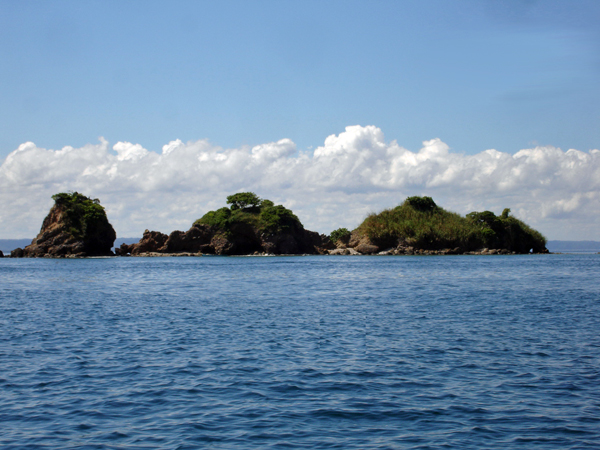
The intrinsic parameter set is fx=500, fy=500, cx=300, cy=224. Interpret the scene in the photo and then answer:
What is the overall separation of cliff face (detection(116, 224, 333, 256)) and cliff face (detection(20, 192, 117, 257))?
665 inches

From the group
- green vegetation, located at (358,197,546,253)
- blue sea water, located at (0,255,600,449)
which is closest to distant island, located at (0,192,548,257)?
green vegetation, located at (358,197,546,253)

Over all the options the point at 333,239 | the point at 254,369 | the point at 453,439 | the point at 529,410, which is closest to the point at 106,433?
the point at 254,369

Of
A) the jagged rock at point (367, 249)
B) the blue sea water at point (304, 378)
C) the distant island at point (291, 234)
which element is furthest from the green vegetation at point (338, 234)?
the blue sea water at point (304, 378)

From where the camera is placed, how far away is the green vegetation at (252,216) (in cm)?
16338

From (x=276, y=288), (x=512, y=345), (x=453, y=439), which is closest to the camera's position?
(x=453, y=439)

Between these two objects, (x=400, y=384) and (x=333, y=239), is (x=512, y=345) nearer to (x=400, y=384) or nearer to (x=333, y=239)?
(x=400, y=384)

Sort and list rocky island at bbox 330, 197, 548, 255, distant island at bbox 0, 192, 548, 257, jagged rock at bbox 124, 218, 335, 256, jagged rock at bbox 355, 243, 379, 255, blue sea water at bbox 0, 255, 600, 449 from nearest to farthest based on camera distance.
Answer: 1. blue sea water at bbox 0, 255, 600, 449
2. distant island at bbox 0, 192, 548, 257
3. rocky island at bbox 330, 197, 548, 255
4. jagged rock at bbox 355, 243, 379, 255
5. jagged rock at bbox 124, 218, 335, 256

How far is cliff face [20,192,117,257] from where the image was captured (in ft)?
483

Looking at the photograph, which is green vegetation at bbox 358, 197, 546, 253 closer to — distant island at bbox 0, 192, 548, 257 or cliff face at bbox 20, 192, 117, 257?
distant island at bbox 0, 192, 548, 257

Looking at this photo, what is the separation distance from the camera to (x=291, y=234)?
169 m

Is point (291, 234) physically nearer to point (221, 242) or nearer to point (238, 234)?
point (238, 234)

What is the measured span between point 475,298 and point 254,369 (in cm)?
2715

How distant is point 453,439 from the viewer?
1152 centimetres

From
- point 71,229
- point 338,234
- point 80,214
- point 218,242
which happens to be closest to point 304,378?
point 71,229
